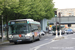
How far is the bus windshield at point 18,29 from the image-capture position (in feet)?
72.6

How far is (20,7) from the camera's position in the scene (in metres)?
27.2

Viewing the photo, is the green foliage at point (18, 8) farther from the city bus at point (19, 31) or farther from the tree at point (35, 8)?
the city bus at point (19, 31)

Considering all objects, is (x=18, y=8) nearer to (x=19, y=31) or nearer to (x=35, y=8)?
(x=19, y=31)

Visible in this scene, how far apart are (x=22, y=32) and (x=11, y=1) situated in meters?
4.46

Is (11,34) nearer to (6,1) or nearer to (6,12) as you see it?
(6,1)

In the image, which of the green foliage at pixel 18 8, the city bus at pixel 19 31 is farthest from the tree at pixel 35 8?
the city bus at pixel 19 31

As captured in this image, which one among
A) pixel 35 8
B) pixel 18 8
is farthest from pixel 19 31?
pixel 35 8

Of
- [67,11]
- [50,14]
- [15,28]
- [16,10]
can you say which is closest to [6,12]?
[16,10]

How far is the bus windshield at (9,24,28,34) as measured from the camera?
72.6ft

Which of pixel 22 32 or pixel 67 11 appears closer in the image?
pixel 22 32

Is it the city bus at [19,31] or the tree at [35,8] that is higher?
the tree at [35,8]

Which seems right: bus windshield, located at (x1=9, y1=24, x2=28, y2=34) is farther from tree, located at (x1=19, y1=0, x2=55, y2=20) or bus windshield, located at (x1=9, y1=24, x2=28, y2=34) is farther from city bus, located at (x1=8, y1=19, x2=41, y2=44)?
tree, located at (x1=19, y1=0, x2=55, y2=20)

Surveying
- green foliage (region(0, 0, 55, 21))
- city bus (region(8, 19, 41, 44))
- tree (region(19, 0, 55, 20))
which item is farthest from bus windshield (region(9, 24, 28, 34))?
tree (region(19, 0, 55, 20))

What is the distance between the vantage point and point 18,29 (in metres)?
22.2
